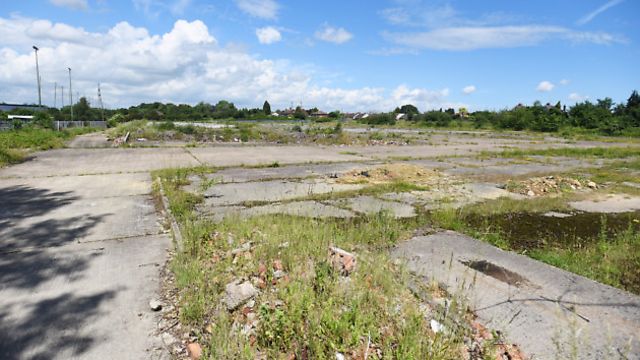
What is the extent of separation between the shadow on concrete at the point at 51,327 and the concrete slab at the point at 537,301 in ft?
9.59

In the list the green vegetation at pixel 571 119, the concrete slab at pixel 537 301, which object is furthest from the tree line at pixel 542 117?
the concrete slab at pixel 537 301

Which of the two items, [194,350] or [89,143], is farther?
[89,143]

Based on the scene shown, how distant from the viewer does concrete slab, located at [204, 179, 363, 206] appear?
24.1 ft

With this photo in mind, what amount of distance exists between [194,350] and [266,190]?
568cm

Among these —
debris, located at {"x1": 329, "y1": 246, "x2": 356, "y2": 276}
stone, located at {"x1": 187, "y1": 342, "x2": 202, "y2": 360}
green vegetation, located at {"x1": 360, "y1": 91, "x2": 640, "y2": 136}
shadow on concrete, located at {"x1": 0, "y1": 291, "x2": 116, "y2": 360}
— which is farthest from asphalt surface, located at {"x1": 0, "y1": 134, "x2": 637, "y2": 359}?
green vegetation, located at {"x1": 360, "y1": 91, "x2": 640, "y2": 136}

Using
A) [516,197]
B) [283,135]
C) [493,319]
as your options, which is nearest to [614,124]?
[283,135]

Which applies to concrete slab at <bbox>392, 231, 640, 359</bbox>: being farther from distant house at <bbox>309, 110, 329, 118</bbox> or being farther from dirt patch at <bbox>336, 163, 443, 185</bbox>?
distant house at <bbox>309, 110, 329, 118</bbox>

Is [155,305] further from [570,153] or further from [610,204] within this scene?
[570,153]

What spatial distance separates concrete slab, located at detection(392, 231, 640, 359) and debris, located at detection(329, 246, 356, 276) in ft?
2.21

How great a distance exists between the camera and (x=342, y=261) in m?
3.75

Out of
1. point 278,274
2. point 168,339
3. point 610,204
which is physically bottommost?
point 168,339

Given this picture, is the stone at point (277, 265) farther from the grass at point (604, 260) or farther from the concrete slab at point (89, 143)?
the concrete slab at point (89, 143)

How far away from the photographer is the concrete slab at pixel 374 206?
6.32m

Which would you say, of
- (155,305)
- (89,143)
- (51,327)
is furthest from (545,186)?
(89,143)
